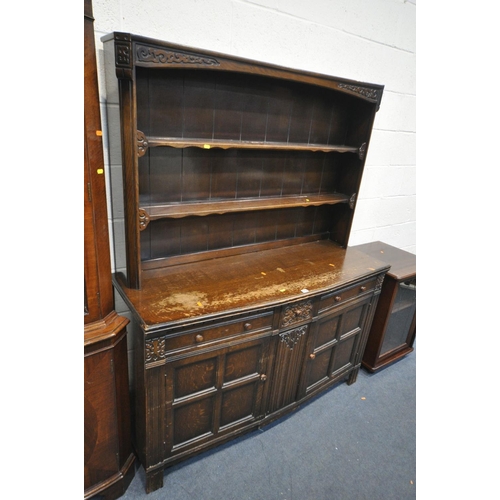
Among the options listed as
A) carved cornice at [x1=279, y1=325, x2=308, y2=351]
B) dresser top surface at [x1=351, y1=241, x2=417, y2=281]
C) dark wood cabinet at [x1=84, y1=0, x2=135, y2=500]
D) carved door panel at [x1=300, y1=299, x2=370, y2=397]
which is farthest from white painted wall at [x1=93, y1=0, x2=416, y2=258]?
carved cornice at [x1=279, y1=325, x2=308, y2=351]

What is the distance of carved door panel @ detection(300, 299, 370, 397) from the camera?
1743mm

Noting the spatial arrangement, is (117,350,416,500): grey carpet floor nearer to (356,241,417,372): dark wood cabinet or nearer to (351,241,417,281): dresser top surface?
(356,241,417,372): dark wood cabinet

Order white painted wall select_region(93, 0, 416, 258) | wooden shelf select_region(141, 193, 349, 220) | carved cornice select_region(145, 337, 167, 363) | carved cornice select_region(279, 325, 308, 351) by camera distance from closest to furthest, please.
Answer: carved cornice select_region(145, 337, 167, 363) → white painted wall select_region(93, 0, 416, 258) → wooden shelf select_region(141, 193, 349, 220) → carved cornice select_region(279, 325, 308, 351)

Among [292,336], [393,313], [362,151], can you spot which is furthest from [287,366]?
[362,151]

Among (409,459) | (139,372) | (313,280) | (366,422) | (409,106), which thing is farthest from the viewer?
(409,106)

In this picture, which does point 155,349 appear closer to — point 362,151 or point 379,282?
point 379,282

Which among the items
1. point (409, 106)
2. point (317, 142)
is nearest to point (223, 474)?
point (317, 142)

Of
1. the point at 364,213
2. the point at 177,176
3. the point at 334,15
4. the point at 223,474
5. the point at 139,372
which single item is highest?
the point at 334,15

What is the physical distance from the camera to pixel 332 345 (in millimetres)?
1862

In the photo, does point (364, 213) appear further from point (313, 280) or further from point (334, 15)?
point (334, 15)

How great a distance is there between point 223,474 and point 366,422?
0.91m

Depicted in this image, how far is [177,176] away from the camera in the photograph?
4.91 feet

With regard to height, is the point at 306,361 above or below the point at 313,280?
below

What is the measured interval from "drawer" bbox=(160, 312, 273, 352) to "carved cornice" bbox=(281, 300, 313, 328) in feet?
0.27
